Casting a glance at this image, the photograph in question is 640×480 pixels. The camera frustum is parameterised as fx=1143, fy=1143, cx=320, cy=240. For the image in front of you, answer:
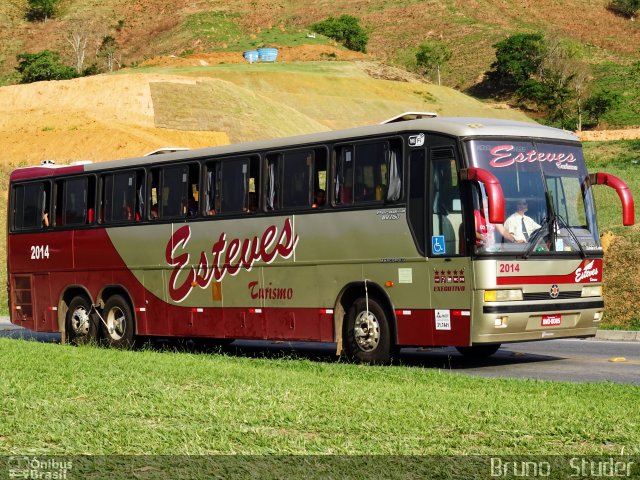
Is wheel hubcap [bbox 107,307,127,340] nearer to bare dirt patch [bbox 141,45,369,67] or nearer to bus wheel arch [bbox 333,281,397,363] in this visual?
bus wheel arch [bbox 333,281,397,363]

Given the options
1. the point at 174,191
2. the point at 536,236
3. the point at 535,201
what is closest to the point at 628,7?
the point at 174,191

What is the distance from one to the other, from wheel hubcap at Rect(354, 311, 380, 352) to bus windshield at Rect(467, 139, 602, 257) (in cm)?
229

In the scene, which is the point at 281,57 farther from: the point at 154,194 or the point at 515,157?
the point at 515,157

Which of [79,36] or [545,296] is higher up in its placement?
[79,36]

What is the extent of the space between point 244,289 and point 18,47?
157079 millimetres

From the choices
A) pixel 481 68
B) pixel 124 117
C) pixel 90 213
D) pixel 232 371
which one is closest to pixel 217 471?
pixel 232 371

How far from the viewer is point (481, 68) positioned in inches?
5886

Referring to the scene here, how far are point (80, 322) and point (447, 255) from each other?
359 inches

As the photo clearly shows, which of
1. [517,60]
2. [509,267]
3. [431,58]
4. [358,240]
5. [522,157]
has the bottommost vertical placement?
[509,267]

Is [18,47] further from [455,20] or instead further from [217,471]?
[217,471]

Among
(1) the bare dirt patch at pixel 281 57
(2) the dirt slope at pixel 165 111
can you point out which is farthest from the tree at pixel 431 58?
(2) the dirt slope at pixel 165 111

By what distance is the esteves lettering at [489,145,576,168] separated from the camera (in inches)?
610

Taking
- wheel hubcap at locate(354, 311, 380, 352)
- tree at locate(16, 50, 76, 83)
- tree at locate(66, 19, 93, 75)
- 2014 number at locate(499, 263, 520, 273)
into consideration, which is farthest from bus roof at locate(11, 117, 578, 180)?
tree at locate(66, 19, 93, 75)

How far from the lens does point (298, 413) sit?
32.3 ft
